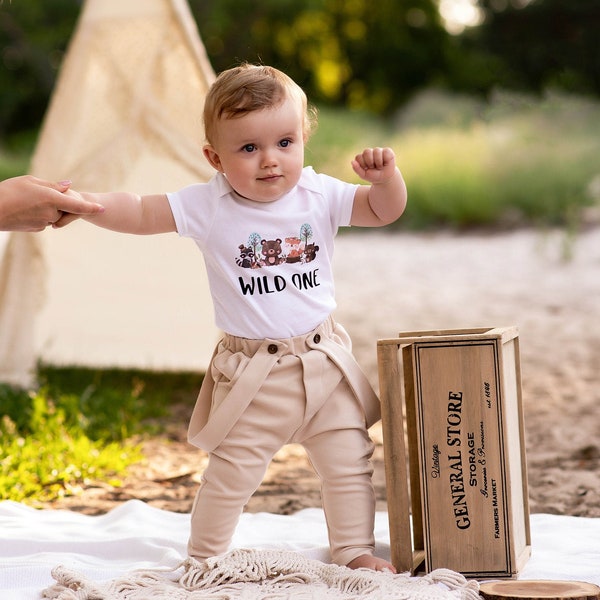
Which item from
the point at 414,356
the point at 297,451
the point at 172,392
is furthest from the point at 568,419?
the point at 414,356

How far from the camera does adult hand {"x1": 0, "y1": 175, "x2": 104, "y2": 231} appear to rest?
2.36 m

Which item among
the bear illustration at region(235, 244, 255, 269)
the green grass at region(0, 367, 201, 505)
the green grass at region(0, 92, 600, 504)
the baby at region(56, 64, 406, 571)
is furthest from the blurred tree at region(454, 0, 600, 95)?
the bear illustration at region(235, 244, 255, 269)

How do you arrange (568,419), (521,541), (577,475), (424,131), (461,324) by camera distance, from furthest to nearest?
(424,131)
(461,324)
(568,419)
(577,475)
(521,541)

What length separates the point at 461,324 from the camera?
A: 691cm

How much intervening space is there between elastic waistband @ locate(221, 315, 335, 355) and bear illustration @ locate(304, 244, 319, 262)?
0.55 feet

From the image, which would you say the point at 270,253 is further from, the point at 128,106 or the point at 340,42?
the point at 340,42

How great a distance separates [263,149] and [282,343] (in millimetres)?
468

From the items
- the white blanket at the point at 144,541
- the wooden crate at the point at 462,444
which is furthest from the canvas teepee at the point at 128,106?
the wooden crate at the point at 462,444

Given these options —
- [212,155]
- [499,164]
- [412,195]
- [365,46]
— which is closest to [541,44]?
[365,46]

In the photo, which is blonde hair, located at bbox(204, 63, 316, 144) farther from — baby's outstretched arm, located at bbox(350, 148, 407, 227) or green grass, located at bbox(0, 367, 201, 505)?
green grass, located at bbox(0, 367, 201, 505)

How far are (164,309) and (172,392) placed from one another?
0.42 metres

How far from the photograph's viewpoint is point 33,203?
2.39 metres

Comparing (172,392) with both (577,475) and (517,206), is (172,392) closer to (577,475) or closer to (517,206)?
(577,475)

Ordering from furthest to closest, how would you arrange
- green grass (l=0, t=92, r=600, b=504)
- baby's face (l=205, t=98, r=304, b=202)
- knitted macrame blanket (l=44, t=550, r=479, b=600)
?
green grass (l=0, t=92, r=600, b=504), baby's face (l=205, t=98, r=304, b=202), knitted macrame blanket (l=44, t=550, r=479, b=600)
